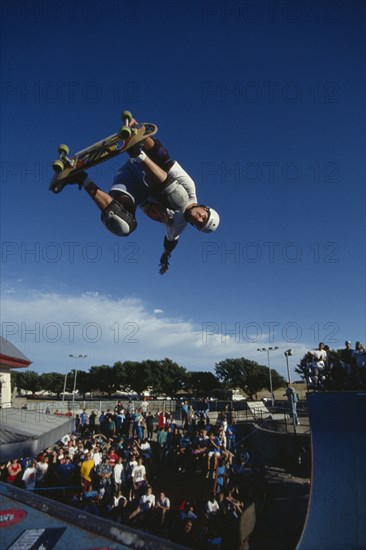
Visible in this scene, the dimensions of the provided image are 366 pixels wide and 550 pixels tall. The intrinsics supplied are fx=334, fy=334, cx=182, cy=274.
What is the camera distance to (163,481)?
12672 millimetres

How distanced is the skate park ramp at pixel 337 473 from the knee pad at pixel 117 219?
6.17m

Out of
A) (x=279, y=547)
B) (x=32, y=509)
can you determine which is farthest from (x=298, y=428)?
(x=32, y=509)

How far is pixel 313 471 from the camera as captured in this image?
23.1 ft

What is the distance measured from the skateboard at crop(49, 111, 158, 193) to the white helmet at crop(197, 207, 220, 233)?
4.18 ft

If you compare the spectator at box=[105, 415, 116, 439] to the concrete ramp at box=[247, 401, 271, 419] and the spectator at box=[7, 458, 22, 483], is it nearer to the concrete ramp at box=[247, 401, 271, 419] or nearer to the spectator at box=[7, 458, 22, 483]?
the spectator at box=[7, 458, 22, 483]

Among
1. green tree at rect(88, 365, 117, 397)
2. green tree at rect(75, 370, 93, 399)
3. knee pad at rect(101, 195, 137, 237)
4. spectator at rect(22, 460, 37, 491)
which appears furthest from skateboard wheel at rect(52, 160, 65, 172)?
green tree at rect(75, 370, 93, 399)

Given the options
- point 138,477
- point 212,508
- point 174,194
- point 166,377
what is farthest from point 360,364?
point 166,377

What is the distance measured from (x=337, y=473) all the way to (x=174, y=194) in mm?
6432

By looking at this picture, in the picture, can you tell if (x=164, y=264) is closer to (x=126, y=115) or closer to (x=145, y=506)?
(x=126, y=115)

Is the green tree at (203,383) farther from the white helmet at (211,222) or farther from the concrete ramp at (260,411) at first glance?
the white helmet at (211,222)

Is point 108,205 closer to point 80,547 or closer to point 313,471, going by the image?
point 80,547

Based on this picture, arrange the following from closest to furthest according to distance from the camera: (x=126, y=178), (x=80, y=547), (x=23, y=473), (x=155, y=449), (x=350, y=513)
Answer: (x=80, y=547)
(x=126, y=178)
(x=350, y=513)
(x=23, y=473)
(x=155, y=449)

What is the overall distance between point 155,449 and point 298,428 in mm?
6670

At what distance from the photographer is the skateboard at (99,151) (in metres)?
3.65
